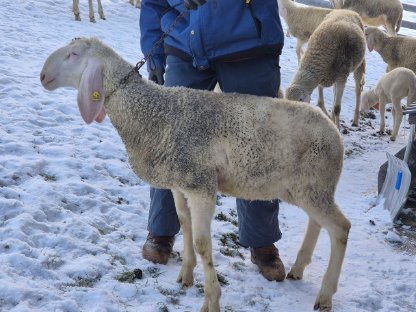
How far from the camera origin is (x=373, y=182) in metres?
6.31

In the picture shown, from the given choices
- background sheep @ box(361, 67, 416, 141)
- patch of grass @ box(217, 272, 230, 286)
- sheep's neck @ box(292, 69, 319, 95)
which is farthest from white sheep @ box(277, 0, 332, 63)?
patch of grass @ box(217, 272, 230, 286)

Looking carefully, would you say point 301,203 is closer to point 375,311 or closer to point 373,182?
point 375,311

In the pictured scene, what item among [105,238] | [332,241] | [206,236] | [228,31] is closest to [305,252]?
[332,241]

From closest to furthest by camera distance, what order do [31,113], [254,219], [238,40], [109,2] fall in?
[238,40]
[254,219]
[31,113]
[109,2]

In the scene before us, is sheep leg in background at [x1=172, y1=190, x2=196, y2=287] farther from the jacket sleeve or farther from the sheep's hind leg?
the jacket sleeve

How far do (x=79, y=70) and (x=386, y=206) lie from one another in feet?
11.2

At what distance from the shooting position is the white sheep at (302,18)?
1092 cm

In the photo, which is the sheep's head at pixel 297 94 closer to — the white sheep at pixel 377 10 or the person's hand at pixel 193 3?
the person's hand at pixel 193 3

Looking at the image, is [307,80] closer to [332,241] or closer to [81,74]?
[332,241]

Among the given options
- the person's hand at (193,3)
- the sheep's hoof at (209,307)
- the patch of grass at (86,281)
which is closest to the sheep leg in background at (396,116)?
the person's hand at (193,3)

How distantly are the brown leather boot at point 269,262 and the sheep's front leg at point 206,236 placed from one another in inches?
26.2

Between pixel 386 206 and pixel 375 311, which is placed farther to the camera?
pixel 386 206

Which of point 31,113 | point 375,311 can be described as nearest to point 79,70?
point 375,311

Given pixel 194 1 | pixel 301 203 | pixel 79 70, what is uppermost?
pixel 194 1
